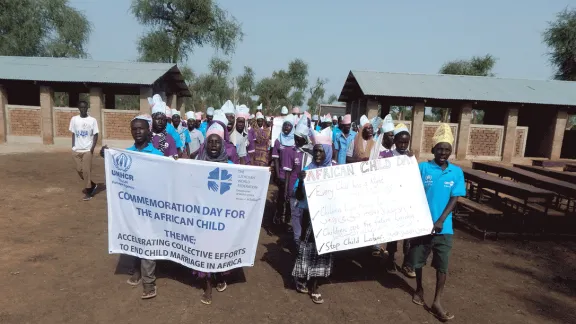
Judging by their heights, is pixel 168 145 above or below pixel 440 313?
above

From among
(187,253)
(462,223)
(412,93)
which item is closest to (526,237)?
(462,223)

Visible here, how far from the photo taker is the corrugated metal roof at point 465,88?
57.2 ft

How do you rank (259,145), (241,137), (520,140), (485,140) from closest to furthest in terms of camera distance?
(241,137), (259,145), (485,140), (520,140)

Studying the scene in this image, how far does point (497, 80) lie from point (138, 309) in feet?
72.8

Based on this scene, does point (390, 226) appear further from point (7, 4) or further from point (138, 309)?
point (7, 4)

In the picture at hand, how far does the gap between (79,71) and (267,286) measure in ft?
58.7

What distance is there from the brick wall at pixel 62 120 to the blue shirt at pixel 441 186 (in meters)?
18.1

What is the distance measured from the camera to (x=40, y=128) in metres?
17.6

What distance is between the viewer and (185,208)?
3.76m

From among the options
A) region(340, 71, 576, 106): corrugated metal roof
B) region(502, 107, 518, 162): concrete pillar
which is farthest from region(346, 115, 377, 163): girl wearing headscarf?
region(502, 107, 518, 162): concrete pillar

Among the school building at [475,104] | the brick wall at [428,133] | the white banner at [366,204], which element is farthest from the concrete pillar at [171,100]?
the white banner at [366,204]

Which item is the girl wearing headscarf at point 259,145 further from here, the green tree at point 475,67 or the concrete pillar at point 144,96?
the green tree at point 475,67

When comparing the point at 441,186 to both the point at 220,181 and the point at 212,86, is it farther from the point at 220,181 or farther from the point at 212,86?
the point at 212,86

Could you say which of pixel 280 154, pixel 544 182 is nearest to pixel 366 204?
pixel 280 154
